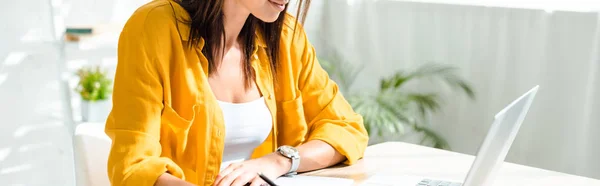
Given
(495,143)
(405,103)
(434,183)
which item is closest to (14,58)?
(405,103)

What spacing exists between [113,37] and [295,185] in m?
2.12

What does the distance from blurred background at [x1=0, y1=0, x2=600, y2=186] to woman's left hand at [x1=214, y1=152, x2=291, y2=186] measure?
1857 millimetres

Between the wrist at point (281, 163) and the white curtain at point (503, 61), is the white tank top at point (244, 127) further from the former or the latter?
the white curtain at point (503, 61)

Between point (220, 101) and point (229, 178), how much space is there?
0.79 feet

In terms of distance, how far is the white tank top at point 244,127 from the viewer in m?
1.74

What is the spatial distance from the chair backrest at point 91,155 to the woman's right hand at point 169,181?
279 millimetres

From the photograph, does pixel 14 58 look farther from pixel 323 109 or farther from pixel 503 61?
pixel 503 61

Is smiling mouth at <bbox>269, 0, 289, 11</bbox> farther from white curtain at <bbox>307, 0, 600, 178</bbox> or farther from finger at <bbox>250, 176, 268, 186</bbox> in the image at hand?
white curtain at <bbox>307, 0, 600, 178</bbox>

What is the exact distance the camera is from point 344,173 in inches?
67.5

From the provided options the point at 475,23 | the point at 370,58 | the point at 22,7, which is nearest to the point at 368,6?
the point at 370,58

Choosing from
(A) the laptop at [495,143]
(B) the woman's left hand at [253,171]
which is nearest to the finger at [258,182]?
(B) the woman's left hand at [253,171]

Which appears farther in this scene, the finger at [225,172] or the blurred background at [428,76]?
the blurred background at [428,76]

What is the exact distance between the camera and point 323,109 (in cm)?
189

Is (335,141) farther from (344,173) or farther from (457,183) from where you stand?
(457,183)
